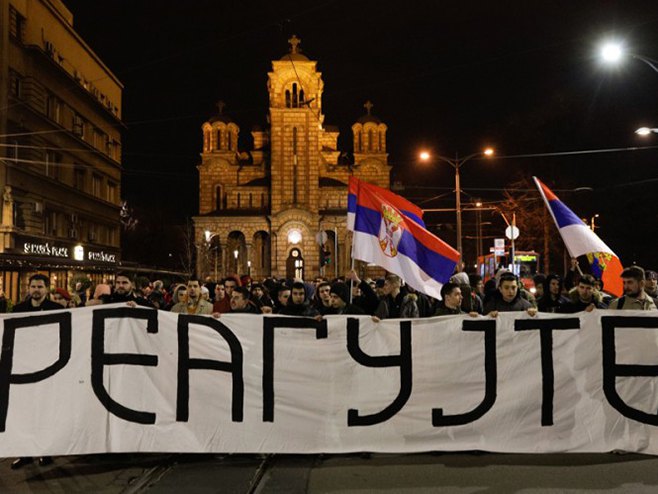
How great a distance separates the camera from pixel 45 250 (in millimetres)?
30172

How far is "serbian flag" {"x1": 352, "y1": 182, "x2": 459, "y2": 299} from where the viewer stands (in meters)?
7.46

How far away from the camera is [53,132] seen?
34.3m

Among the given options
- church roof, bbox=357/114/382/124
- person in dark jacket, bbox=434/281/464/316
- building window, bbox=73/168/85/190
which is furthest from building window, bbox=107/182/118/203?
person in dark jacket, bbox=434/281/464/316

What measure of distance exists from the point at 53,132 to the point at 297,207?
32.9 metres

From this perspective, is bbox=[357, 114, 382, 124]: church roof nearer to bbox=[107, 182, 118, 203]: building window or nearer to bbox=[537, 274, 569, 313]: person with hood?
bbox=[107, 182, 118, 203]: building window

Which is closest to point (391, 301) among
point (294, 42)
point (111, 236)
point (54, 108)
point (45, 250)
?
point (45, 250)

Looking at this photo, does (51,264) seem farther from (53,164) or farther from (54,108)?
(54,108)

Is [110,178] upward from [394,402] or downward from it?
upward

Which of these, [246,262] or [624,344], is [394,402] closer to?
[624,344]

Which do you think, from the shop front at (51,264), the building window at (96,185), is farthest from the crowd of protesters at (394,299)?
the building window at (96,185)

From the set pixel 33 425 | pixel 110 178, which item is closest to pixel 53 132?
pixel 110 178

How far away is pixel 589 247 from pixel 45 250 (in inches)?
1105

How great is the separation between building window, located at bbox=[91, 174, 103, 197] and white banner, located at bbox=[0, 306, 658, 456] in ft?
128

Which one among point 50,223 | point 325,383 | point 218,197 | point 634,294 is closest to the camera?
point 325,383
